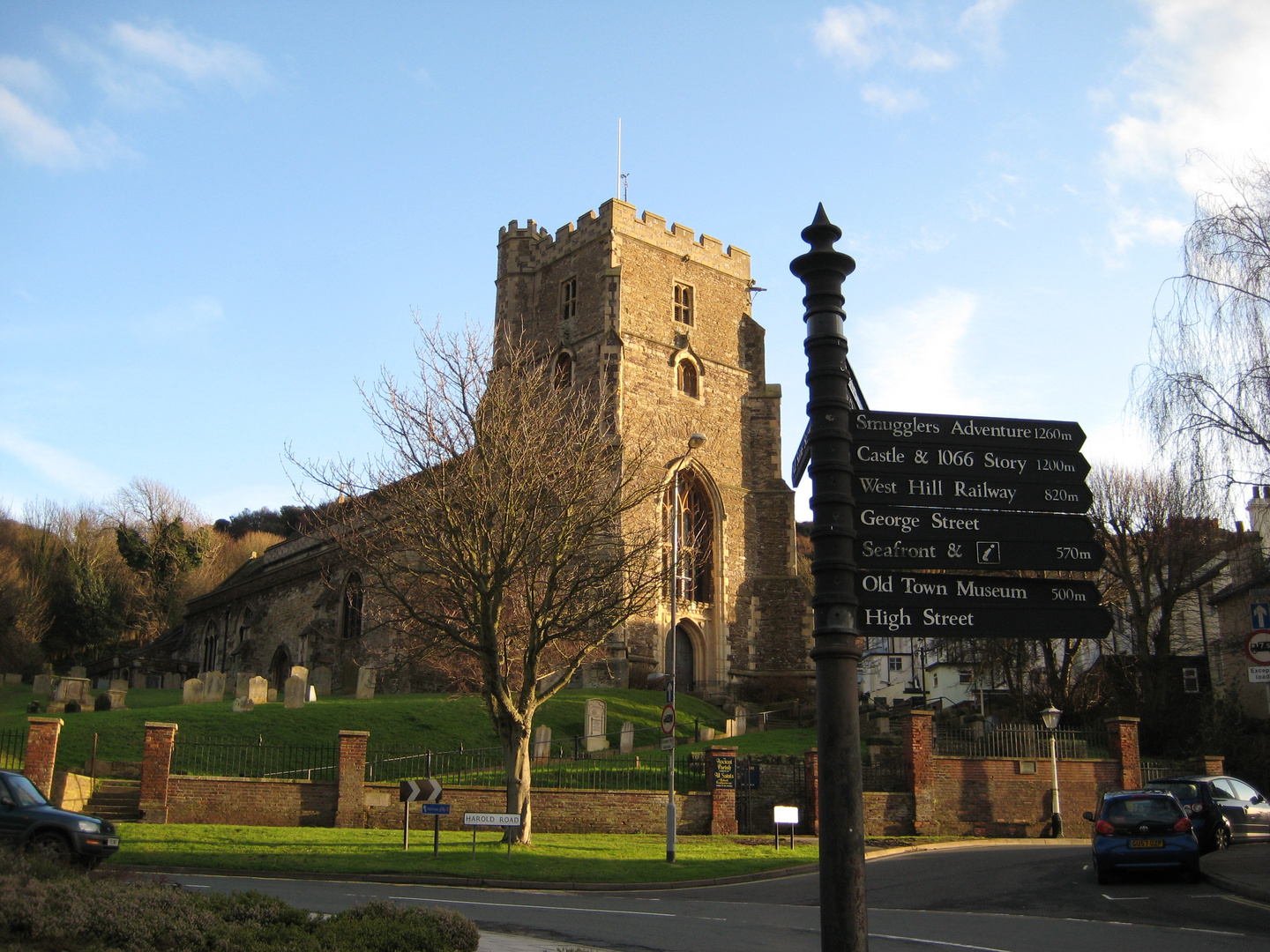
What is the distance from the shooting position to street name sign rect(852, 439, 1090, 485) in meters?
6.17

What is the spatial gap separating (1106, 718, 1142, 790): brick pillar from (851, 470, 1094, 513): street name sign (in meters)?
19.9

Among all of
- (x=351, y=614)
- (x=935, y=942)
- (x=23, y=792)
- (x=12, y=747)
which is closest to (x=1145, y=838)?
(x=935, y=942)

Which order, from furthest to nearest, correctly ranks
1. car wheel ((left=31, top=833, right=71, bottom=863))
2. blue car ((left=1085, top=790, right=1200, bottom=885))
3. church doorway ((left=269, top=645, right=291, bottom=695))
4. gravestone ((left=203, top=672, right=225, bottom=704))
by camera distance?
church doorway ((left=269, top=645, right=291, bottom=695)) < gravestone ((left=203, top=672, right=225, bottom=704)) < blue car ((left=1085, top=790, right=1200, bottom=885)) < car wheel ((left=31, top=833, right=71, bottom=863))

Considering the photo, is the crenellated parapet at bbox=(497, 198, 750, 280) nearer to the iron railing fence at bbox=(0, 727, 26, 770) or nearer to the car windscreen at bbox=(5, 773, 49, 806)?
the iron railing fence at bbox=(0, 727, 26, 770)

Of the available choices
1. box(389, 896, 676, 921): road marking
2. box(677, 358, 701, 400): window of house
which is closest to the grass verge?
box(389, 896, 676, 921): road marking

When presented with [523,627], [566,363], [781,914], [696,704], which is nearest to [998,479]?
[781,914]

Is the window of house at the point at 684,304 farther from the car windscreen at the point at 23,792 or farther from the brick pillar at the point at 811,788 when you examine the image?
the car windscreen at the point at 23,792

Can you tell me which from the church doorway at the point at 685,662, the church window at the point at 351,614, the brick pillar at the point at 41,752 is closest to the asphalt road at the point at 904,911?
the brick pillar at the point at 41,752

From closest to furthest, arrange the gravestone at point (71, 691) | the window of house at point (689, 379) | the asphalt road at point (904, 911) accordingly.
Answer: the asphalt road at point (904, 911) < the gravestone at point (71, 691) < the window of house at point (689, 379)

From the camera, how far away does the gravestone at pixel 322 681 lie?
37.6 meters

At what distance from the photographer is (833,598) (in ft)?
17.1

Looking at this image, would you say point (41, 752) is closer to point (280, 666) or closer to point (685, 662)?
point (685, 662)

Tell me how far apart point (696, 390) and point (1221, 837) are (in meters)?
25.8

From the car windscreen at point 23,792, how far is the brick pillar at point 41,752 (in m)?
6.48
